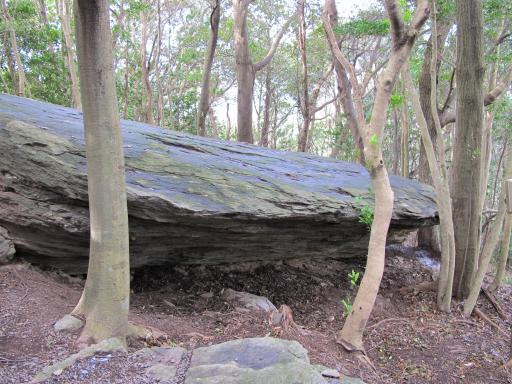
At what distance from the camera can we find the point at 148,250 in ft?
17.8

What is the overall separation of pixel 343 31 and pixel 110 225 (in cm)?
626

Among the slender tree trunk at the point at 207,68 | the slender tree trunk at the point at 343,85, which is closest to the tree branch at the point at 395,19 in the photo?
the slender tree trunk at the point at 343,85

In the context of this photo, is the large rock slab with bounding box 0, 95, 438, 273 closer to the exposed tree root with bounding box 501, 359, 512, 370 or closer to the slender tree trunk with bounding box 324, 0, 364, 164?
the exposed tree root with bounding box 501, 359, 512, 370

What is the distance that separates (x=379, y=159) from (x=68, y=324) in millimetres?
3059

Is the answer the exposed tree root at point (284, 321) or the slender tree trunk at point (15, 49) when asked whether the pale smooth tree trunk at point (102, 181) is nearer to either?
the exposed tree root at point (284, 321)

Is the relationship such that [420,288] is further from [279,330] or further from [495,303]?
[279,330]

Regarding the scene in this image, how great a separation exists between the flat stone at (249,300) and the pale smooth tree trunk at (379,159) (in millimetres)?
1274

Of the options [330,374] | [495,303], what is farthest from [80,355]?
[495,303]

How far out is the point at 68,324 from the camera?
3561mm

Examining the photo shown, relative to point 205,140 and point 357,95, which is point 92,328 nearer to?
point 357,95

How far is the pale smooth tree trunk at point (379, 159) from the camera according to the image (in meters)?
3.94

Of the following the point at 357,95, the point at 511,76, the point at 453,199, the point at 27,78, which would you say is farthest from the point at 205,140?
the point at 27,78

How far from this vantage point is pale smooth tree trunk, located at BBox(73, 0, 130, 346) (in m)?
3.27

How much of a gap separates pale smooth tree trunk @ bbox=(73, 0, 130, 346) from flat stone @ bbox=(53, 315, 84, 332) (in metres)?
0.08
